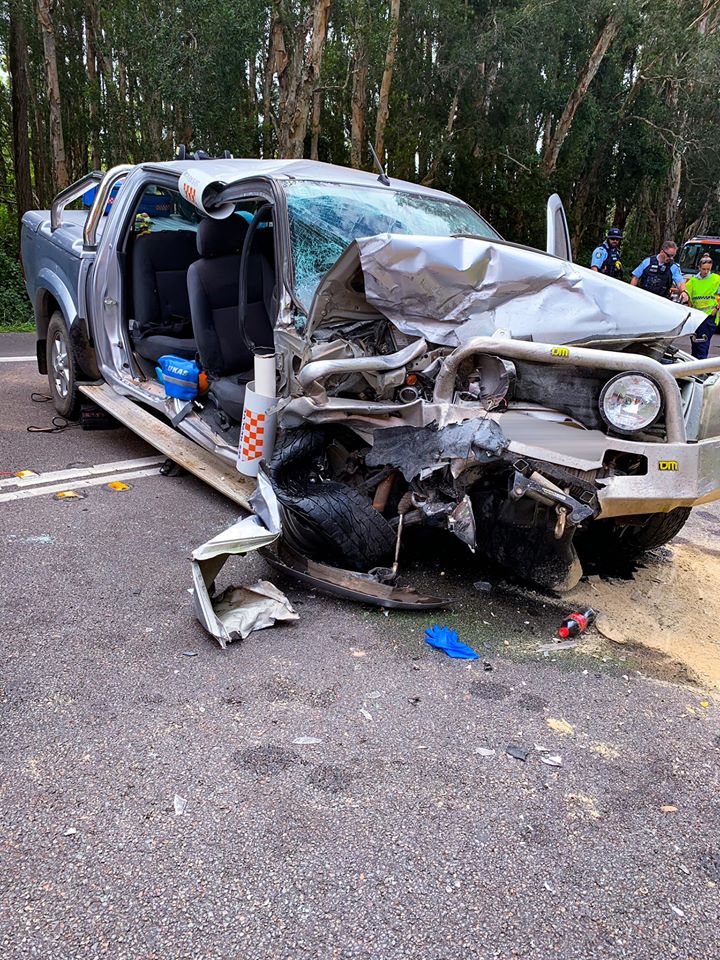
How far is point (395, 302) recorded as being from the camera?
3.68m

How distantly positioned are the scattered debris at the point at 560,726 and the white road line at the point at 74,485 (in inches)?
132

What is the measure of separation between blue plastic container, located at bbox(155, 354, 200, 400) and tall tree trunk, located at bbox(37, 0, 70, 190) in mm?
10746

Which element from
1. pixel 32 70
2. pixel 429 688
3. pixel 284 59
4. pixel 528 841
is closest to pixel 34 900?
pixel 528 841

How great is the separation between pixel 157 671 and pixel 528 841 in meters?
1.50

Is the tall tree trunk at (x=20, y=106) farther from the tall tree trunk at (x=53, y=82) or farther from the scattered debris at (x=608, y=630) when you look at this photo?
the scattered debris at (x=608, y=630)

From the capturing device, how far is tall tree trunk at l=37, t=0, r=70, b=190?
13.3 meters

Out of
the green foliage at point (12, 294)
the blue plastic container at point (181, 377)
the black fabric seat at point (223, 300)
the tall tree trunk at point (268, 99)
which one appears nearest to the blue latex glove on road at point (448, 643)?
the black fabric seat at point (223, 300)

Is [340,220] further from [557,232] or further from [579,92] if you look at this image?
[579,92]

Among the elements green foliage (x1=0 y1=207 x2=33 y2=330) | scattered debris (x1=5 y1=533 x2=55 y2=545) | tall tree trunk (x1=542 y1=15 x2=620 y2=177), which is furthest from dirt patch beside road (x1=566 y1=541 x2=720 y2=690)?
tall tree trunk (x1=542 y1=15 x2=620 y2=177)

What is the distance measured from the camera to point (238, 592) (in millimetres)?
3564

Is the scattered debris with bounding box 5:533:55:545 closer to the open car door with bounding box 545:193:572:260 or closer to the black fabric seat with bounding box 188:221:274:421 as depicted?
the black fabric seat with bounding box 188:221:274:421

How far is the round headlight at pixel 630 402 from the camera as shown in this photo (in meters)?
3.23

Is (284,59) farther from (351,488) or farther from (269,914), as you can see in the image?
(269,914)

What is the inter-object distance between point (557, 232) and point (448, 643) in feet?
10.2
